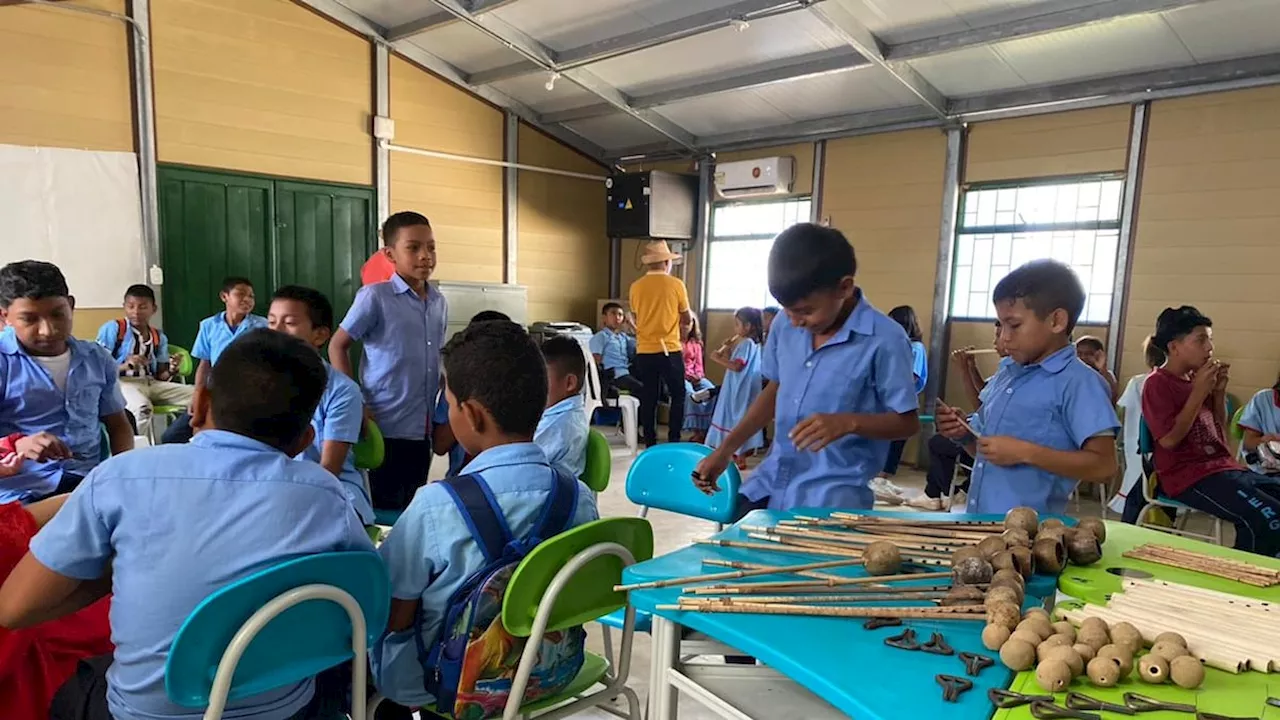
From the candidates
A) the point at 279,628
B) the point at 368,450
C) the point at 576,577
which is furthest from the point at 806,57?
the point at 279,628

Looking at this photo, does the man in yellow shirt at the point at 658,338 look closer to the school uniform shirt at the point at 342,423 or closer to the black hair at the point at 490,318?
the black hair at the point at 490,318

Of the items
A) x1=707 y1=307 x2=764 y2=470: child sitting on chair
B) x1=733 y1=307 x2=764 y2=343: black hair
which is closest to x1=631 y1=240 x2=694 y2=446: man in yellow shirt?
x1=733 y1=307 x2=764 y2=343: black hair

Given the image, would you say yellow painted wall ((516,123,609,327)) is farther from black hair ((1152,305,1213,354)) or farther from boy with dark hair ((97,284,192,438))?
black hair ((1152,305,1213,354))

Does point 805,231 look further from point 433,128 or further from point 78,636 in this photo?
point 433,128

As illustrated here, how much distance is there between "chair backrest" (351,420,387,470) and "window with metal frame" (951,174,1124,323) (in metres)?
4.76

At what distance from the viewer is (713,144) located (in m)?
7.59

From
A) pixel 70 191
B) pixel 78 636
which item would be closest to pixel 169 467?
pixel 78 636

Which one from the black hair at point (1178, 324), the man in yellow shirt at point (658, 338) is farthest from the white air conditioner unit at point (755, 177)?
the black hair at point (1178, 324)

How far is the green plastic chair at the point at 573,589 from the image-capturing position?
1.40 m

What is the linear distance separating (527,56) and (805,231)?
5241 mm

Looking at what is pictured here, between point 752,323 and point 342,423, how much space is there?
4254mm

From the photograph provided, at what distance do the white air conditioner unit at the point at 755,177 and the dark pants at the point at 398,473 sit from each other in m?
4.90

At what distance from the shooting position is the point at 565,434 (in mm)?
2461

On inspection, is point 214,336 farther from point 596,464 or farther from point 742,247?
point 742,247
